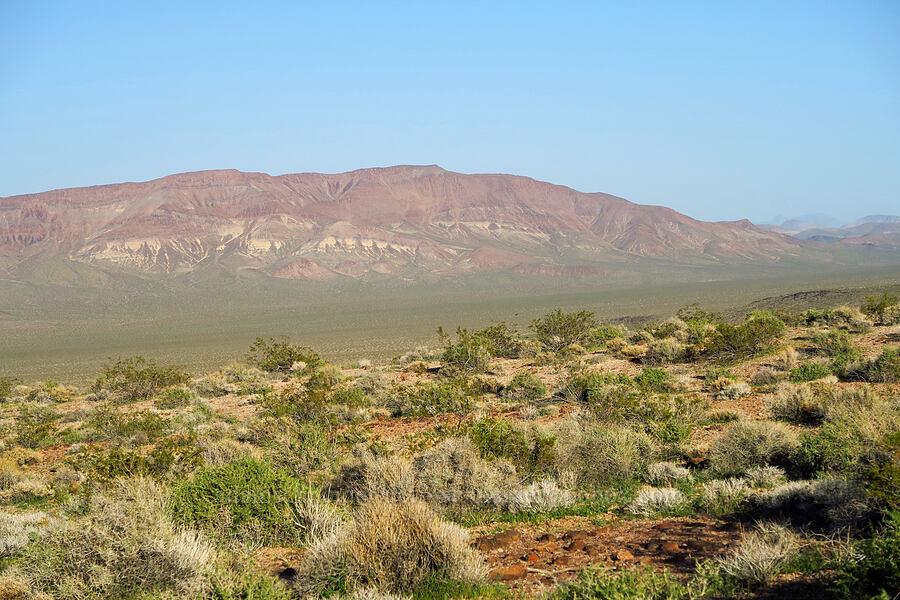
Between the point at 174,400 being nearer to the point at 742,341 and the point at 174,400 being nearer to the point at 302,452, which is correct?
the point at 302,452

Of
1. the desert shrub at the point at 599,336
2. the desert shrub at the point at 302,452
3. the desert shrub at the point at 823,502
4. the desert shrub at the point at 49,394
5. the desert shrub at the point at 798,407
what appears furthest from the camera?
the desert shrub at the point at 599,336

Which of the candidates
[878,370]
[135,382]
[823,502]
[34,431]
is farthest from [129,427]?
[878,370]

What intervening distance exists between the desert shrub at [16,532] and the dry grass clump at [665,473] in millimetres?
7547

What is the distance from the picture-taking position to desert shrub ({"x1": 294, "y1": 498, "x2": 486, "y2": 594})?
17.0ft

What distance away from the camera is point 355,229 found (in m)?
147

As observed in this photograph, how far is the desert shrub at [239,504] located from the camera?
6.80 metres

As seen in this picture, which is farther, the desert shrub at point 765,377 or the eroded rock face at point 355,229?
the eroded rock face at point 355,229

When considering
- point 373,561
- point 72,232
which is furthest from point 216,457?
point 72,232

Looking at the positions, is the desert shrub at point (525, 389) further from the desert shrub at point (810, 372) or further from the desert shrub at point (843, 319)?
the desert shrub at point (843, 319)

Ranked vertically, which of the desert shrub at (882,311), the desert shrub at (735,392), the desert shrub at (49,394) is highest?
the desert shrub at (882,311)

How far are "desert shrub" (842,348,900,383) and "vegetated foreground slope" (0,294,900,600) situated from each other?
1.7 inches

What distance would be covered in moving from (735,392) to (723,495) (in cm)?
730

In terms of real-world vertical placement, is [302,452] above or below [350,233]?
below

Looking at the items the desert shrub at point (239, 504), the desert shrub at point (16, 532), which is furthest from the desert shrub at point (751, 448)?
the desert shrub at point (16, 532)
